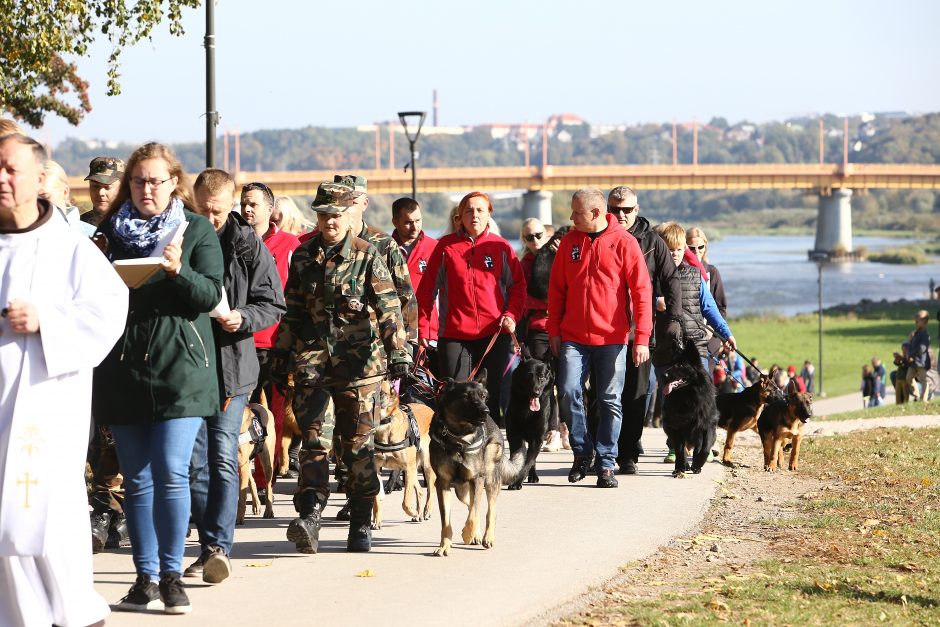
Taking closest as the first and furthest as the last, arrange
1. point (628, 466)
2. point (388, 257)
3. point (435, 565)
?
point (435, 565), point (388, 257), point (628, 466)

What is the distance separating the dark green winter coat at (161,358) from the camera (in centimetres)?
602

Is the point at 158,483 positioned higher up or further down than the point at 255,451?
higher up

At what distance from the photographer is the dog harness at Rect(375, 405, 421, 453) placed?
28.6 feet

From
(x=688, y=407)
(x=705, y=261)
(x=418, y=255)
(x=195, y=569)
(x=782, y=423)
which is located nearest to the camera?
(x=195, y=569)

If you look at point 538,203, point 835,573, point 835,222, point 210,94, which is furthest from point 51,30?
point 835,222

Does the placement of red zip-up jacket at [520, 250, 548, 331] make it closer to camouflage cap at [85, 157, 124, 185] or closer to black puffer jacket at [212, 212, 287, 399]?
camouflage cap at [85, 157, 124, 185]

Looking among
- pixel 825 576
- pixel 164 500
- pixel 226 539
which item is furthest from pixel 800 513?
pixel 164 500

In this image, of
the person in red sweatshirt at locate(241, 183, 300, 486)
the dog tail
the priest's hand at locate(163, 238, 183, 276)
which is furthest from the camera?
the dog tail

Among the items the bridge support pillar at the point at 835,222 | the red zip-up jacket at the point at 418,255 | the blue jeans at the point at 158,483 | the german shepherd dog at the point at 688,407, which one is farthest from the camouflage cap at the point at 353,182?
the bridge support pillar at the point at 835,222

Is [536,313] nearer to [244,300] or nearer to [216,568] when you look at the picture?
[244,300]

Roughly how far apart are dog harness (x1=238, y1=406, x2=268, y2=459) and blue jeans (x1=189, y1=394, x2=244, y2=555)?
1.40 metres

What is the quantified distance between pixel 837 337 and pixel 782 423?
5590cm

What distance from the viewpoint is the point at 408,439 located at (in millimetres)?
8859

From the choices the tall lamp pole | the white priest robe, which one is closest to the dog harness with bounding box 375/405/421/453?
the white priest robe
